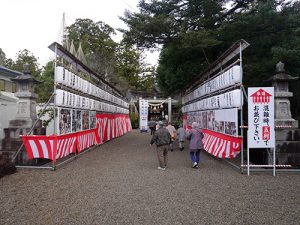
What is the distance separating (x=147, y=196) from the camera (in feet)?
20.9

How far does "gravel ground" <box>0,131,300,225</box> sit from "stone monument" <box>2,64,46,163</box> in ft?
3.38

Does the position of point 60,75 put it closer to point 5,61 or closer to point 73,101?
point 73,101

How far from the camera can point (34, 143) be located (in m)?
9.54

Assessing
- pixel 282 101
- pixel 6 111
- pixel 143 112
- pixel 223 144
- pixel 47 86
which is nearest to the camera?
pixel 282 101

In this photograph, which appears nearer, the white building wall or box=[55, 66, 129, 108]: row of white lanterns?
box=[55, 66, 129, 108]: row of white lanterns

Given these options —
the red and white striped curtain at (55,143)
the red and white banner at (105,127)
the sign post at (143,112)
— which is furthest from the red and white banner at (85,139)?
the sign post at (143,112)

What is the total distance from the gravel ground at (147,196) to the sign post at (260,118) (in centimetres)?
98

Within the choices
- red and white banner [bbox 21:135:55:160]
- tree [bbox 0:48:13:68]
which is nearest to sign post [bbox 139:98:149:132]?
red and white banner [bbox 21:135:55:160]

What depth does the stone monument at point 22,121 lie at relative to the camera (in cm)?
999

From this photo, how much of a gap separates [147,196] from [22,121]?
597 cm

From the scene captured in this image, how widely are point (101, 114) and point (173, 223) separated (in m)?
12.9

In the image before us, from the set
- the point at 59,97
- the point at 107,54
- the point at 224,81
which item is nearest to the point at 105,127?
the point at 59,97

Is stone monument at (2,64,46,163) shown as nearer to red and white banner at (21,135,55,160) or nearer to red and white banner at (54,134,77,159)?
red and white banner at (21,135,55,160)

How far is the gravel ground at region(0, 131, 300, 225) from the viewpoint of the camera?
16.4 ft
